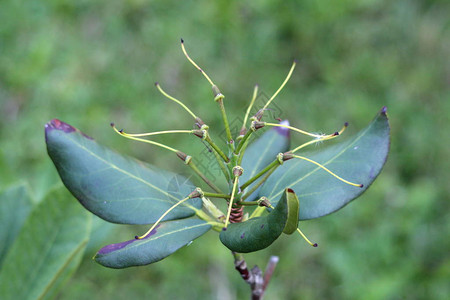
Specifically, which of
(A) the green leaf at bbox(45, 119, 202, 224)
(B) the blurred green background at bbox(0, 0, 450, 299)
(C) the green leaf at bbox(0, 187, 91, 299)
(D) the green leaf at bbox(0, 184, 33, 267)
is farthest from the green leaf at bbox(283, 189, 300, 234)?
(B) the blurred green background at bbox(0, 0, 450, 299)

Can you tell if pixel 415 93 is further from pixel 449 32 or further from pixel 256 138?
pixel 256 138

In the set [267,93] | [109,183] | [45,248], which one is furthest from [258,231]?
[267,93]

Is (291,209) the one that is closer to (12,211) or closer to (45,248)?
(45,248)

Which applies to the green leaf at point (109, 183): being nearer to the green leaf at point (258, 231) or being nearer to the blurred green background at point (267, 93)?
the green leaf at point (258, 231)

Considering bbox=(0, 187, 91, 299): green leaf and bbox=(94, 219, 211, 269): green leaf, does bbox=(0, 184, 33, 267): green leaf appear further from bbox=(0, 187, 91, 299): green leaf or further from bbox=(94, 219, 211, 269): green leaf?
A: bbox=(94, 219, 211, 269): green leaf

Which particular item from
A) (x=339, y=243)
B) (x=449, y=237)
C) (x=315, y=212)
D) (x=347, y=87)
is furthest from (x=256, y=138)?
(x=347, y=87)

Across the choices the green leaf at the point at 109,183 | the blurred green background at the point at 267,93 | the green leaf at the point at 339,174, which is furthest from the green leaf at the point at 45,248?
the blurred green background at the point at 267,93

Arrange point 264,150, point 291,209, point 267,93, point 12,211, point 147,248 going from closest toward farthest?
point 291,209 → point 147,248 → point 264,150 → point 12,211 → point 267,93
